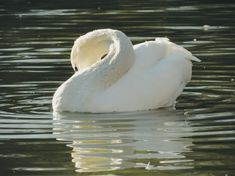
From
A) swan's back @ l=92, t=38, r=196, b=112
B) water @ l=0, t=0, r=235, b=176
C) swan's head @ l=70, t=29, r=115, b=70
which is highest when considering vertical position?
swan's head @ l=70, t=29, r=115, b=70

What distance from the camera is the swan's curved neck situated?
12.6 metres

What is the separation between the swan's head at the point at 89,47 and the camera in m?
13.2

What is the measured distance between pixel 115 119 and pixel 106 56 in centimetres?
158

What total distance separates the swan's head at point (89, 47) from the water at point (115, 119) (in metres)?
0.61

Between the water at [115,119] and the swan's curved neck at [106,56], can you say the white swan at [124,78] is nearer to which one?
the swan's curved neck at [106,56]

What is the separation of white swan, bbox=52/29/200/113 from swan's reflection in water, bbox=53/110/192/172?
0.60 feet

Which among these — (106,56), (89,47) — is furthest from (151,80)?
(89,47)

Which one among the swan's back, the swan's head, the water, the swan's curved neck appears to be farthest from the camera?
the swan's head

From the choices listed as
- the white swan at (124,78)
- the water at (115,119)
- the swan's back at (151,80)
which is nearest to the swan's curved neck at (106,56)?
the white swan at (124,78)

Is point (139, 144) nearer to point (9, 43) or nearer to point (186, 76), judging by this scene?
point (186, 76)

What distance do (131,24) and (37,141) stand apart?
10.7m

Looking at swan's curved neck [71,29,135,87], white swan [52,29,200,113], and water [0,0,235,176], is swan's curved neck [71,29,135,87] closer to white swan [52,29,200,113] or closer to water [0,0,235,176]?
white swan [52,29,200,113]

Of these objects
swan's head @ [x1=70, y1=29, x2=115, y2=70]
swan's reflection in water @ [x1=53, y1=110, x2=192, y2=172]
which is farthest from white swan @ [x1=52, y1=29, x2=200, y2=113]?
swan's reflection in water @ [x1=53, y1=110, x2=192, y2=172]

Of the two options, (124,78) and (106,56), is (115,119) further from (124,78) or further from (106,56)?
(106,56)
